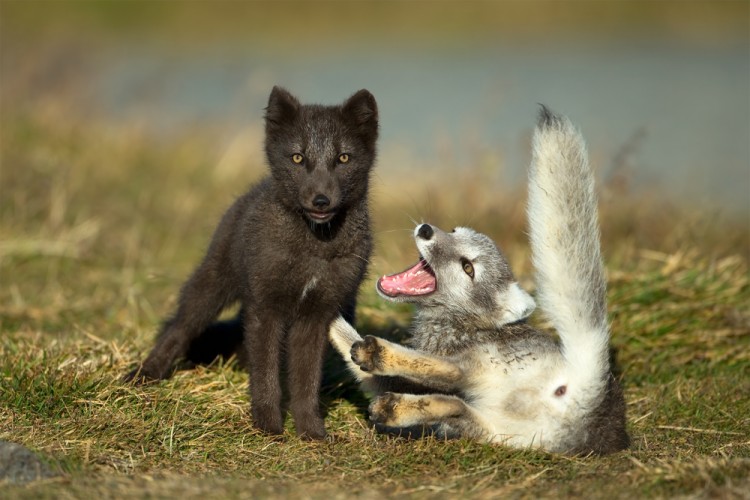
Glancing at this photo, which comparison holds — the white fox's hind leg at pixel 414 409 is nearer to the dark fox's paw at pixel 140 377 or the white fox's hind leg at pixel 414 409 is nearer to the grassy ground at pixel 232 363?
the grassy ground at pixel 232 363

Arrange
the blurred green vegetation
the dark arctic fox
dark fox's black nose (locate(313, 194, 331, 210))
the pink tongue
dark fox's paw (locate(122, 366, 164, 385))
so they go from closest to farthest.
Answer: dark fox's black nose (locate(313, 194, 331, 210)) < the dark arctic fox < the pink tongue < dark fox's paw (locate(122, 366, 164, 385)) < the blurred green vegetation

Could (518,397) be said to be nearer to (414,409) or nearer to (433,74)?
(414,409)

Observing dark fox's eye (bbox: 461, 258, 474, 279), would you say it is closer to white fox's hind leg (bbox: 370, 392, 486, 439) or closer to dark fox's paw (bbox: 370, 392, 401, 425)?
white fox's hind leg (bbox: 370, 392, 486, 439)

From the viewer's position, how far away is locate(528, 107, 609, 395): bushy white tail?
14.8 feet

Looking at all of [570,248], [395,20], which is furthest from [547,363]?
[395,20]

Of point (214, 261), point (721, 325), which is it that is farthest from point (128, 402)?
point (721, 325)

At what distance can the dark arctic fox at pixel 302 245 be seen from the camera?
4.85 metres

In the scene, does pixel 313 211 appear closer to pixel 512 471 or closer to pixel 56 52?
pixel 512 471

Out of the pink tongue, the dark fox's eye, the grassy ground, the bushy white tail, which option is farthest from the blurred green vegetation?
the bushy white tail

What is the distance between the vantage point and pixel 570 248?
178 inches

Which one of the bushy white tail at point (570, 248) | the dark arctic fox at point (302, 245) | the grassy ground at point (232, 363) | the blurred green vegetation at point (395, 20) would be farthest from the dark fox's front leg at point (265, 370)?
the blurred green vegetation at point (395, 20)

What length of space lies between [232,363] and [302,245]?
124 cm

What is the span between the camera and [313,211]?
4723mm

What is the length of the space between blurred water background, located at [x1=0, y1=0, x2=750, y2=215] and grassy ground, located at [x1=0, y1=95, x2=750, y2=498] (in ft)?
3.23
